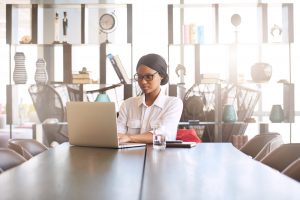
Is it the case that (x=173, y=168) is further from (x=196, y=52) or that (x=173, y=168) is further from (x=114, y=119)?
(x=196, y=52)

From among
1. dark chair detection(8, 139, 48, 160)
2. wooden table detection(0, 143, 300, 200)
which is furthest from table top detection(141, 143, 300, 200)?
dark chair detection(8, 139, 48, 160)

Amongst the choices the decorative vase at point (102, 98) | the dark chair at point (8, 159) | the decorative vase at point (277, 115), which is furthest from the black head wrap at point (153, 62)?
the decorative vase at point (277, 115)

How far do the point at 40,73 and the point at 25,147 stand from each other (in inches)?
80.3

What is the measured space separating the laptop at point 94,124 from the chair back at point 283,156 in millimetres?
882

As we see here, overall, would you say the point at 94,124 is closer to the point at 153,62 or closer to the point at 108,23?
the point at 153,62

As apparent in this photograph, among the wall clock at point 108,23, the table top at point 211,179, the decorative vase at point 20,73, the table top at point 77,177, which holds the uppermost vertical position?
the wall clock at point 108,23

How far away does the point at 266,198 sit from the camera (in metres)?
1.46

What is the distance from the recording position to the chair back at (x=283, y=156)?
2.87m

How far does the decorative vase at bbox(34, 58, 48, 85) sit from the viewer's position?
18.2 ft

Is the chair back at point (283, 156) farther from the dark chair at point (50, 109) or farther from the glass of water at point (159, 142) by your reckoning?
the dark chair at point (50, 109)

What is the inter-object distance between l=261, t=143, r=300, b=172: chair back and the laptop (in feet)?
2.89

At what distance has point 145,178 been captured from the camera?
1.83 meters

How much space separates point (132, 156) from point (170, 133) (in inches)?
36.8

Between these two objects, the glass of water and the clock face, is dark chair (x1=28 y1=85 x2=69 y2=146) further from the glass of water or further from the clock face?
the glass of water
